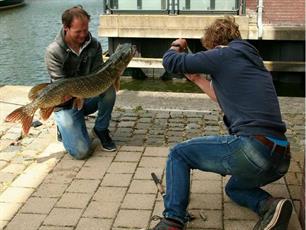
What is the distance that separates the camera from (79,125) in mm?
5516

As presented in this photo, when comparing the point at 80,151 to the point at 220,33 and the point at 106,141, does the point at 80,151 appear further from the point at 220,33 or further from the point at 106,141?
the point at 220,33

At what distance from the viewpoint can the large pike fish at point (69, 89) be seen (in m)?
5.02

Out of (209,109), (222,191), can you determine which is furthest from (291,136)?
(222,191)

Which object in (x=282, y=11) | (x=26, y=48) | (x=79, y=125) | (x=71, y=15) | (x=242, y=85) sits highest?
(x=71, y=15)

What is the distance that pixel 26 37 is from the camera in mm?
21453

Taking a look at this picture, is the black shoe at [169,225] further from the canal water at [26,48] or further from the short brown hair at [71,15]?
the canal water at [26,48]

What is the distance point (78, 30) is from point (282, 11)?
355 inches

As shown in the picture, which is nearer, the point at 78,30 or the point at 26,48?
the point at 78,30

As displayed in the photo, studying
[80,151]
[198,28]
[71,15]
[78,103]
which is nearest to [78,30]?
[71,15]

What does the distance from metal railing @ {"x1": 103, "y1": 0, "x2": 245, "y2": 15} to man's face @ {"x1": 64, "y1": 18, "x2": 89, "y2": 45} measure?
7.08 m

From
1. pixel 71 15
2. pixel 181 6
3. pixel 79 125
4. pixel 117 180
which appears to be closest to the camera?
pixel 117 180

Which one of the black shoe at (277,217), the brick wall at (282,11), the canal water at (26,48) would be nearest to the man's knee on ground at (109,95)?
the black shoe at (277,217)

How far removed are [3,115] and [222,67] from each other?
4.41 metres

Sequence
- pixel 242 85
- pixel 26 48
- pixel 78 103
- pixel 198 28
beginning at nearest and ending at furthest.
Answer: pixel 242 85, pixel 78 103, pixel 198 28, pixel 26 48
